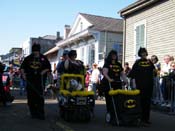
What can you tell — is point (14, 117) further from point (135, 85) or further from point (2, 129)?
point (135, 85)

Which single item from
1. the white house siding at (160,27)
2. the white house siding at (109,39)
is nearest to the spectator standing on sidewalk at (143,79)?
the white house siding at (160,27)

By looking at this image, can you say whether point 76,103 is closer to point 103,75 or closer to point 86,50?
point 103,75

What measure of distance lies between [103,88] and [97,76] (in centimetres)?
1027

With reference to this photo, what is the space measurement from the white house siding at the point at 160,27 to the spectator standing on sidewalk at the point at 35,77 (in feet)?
30.2

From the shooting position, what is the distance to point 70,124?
9.88 meters

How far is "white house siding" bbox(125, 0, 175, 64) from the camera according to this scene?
19.1 meters

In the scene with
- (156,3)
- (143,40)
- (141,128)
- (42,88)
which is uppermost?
(156,3)

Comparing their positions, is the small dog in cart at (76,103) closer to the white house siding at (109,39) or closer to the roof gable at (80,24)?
the white house siding at (109,39)

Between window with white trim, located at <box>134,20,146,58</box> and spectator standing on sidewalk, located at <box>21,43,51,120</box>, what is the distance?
1157 centimetres

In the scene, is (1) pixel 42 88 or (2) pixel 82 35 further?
(2) pixel 82 35

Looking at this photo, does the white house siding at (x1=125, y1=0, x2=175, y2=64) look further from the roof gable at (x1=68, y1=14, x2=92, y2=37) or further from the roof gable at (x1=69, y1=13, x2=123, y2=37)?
the roof gable at (x1=68, y1=14, x2=92, y2=37)

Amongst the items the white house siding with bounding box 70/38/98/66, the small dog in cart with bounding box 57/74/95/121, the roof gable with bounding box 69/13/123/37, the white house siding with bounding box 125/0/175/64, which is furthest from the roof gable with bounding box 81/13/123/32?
the small dog in cart with bounding box 57/74/95/121

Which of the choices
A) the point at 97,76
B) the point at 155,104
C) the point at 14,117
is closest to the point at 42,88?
the point at 14,117

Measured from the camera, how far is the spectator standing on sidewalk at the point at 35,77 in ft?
35.8
